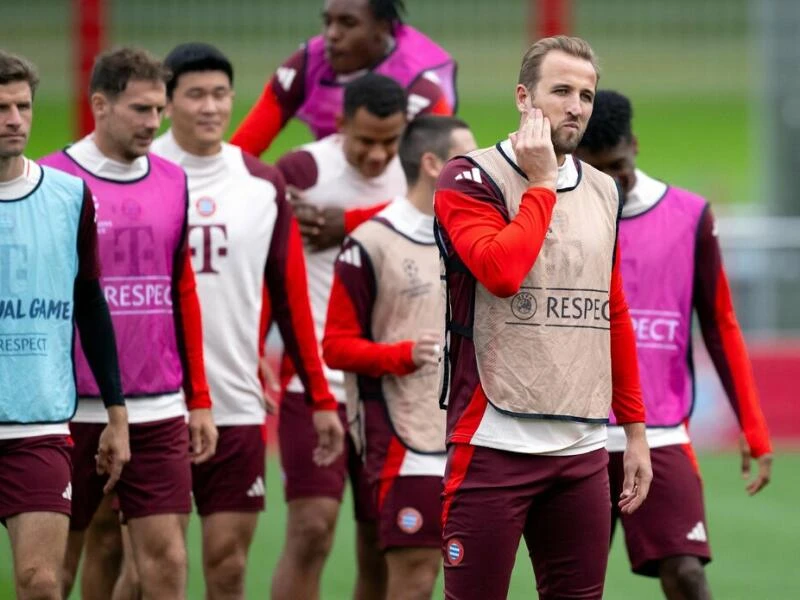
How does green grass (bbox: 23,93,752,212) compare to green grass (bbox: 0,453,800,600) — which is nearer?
green grass (bbox: 0,453,800,600)

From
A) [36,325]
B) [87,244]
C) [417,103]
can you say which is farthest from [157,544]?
[417,103]

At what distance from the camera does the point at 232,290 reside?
6.86m

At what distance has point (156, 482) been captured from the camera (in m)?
6.11

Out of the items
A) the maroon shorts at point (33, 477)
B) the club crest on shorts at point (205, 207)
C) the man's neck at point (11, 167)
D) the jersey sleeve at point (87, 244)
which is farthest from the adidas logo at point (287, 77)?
the maroon shorts at point (33, 477)

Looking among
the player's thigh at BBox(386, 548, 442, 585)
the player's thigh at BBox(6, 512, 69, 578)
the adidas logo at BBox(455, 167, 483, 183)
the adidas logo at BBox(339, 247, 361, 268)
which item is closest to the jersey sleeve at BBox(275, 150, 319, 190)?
the adidas logo at BBox(339, 247, 361, 268)

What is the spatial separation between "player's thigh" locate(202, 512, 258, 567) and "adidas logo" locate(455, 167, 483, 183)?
2.50 metres

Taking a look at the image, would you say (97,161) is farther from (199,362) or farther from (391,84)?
(391,84)

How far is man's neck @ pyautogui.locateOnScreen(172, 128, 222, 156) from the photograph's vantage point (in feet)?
22.6

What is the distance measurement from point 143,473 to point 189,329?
0.56 m

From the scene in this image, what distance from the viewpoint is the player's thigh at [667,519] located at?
6196 mm

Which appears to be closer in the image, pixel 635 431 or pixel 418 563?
pixel 635 431

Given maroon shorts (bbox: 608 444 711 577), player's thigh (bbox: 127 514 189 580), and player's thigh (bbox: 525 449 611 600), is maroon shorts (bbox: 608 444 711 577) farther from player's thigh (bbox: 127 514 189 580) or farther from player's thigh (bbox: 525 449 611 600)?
player's thigh (bbox: 127 514 189 580)

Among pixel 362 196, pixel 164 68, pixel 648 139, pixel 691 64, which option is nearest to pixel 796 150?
pixel 362 196

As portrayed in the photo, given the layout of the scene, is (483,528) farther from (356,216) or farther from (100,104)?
(356,216)
